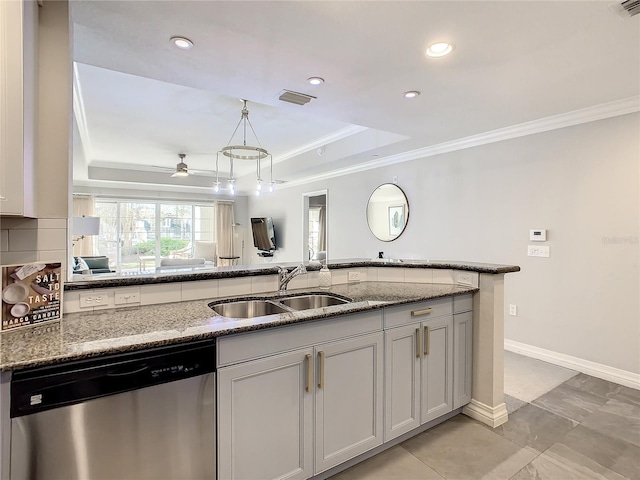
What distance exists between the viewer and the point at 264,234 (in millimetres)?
7996

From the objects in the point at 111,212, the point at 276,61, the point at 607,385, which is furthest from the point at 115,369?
the point at 111,212

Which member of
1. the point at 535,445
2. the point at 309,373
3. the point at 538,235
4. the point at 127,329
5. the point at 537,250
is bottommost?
the point at 535,445

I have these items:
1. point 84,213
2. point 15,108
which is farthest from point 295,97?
point 84,213

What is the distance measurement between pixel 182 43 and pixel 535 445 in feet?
10.6

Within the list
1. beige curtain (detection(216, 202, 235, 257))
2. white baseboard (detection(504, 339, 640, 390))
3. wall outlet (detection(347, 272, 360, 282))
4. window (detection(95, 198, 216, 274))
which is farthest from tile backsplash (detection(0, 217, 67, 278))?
beige curtain (detection(216, 202, 235, 257))

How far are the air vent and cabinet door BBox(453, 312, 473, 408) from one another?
6.12ft

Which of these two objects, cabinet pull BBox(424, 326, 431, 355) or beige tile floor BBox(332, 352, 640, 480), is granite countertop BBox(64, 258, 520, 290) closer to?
cabinet pull BBox(424, 326, 431, 355)

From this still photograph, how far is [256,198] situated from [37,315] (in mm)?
7669

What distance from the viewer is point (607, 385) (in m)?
2.89

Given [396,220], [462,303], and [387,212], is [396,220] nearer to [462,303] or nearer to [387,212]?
[387,212]

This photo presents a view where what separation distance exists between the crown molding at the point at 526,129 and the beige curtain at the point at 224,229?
5008 mm

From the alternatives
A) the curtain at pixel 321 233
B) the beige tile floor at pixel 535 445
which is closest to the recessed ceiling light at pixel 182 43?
the beige tile floor at pixel 535 445

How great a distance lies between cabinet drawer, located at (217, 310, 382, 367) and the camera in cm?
145

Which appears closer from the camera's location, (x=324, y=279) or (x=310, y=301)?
(x=310, y=301)
